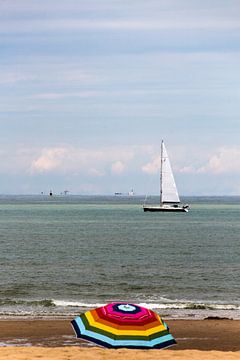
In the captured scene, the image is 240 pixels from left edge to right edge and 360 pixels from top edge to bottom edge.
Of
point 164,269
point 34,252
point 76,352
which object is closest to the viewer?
point 76,352

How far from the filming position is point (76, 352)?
2066 centimetres

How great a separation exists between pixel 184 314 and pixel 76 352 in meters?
14.6

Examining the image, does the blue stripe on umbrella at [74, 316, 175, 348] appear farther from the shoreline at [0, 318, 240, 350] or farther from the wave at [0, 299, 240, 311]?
the wave at [0, 299, 240, 311]

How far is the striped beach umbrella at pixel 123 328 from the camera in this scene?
1870 centimetres

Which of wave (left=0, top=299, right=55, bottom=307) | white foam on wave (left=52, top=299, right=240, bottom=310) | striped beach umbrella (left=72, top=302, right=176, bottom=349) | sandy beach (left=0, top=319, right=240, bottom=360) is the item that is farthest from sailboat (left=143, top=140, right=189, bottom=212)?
striped beach umbrella (left=72, top=302, right=176, bottom=349)

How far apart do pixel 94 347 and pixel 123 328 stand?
310 cm

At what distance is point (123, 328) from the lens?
18.9 meters

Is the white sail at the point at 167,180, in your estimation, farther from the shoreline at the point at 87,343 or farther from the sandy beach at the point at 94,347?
the sandy beach at the point at 94,347

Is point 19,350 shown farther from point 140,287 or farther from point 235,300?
point 140,287

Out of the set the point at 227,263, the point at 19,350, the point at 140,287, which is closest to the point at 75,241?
the point at 227,263

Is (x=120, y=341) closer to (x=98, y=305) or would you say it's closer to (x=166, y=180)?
(x=98, y=305)

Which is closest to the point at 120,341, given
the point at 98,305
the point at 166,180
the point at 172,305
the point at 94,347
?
the point at 94,347

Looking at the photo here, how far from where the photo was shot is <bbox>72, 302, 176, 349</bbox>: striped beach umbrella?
61.4 ft

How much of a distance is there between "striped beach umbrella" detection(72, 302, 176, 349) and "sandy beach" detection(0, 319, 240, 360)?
724 mm
